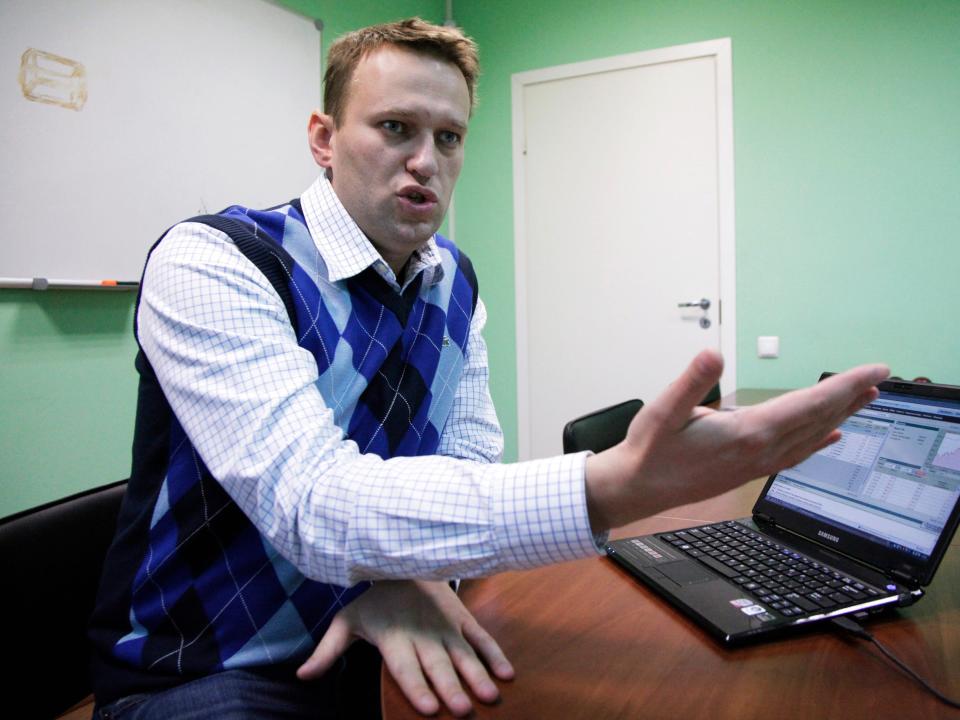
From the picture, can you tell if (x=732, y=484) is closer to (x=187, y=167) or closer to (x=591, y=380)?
(x=187, y=167)

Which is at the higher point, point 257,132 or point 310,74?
point 310,74

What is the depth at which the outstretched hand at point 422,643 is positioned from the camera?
1.96 feet

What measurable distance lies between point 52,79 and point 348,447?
1865 millimetres

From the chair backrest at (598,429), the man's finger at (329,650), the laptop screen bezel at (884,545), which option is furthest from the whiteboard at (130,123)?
the laptop screen bezel at (884,545)

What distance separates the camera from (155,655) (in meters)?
0.82

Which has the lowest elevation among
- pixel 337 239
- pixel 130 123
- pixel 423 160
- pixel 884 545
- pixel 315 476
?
pixel 884 545

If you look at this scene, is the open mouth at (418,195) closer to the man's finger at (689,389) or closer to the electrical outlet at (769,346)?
the man's finger at (689,389)

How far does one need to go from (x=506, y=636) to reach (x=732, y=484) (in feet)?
0.99

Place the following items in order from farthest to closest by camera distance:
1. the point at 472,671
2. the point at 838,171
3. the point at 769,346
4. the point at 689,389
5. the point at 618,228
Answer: the point at 618,228
the point at 769,346
the point at 838,171
the point at 472,671
the point at 689,389

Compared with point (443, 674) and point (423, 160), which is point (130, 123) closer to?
point (423, 160)

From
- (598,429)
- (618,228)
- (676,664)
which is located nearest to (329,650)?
(676,664)

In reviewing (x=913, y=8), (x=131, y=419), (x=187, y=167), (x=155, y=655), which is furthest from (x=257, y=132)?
(x=913, y=8)

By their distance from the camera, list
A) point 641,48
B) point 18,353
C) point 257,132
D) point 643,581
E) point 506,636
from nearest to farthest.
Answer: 1. point 506,636
2. point 643,581
3. point 18,353
4. point 257,132
5. point 641,48

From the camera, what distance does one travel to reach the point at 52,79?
191 cm
